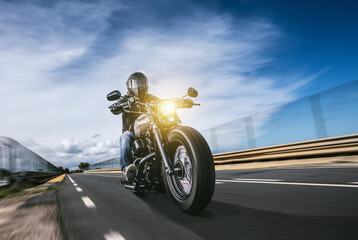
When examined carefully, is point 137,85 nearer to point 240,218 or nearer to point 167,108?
point 167,108

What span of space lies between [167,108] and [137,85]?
0.97m

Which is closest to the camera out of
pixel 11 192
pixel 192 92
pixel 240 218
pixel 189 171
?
pixel 240 218

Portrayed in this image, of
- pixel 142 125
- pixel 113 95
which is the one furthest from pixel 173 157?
pixel 113 95

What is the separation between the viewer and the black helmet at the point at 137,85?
13.0ft

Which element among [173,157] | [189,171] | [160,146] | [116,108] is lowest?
[189,171]

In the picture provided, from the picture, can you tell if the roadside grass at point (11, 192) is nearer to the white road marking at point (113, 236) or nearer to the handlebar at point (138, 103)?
the handlebar at point (138, 103)

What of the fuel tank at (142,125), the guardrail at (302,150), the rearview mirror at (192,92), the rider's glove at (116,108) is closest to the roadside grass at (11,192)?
the rider's glove at (116,108)

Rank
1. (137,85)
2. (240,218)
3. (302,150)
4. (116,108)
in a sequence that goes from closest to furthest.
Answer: (240,218), (137,85), (116,108), (302,150)

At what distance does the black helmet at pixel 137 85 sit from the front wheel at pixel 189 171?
53.7 inches

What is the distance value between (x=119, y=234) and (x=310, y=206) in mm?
1802

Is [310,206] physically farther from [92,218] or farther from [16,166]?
[16,166]

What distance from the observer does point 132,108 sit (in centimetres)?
405

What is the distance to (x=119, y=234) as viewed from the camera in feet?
6.93

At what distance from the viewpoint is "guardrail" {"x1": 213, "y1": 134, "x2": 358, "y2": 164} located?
268 inches
